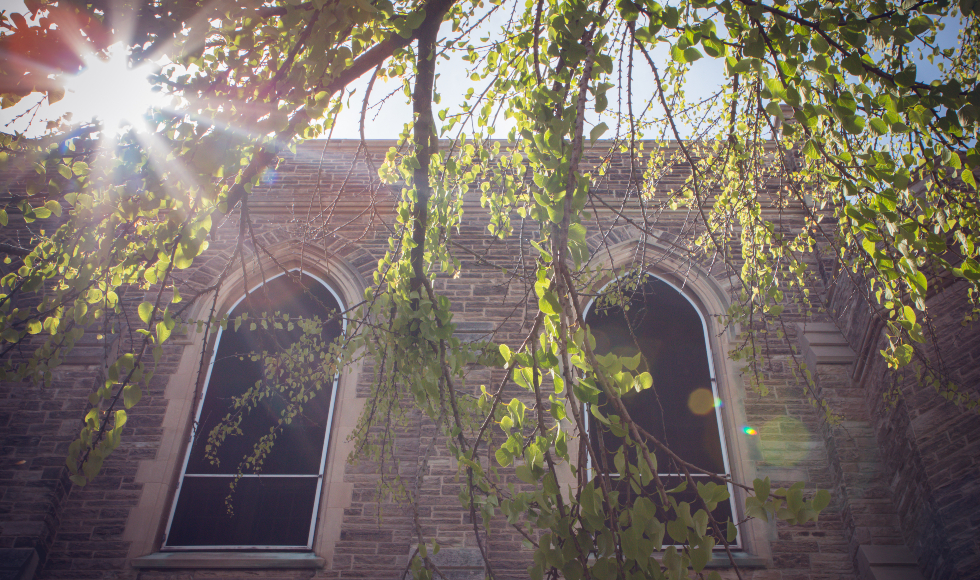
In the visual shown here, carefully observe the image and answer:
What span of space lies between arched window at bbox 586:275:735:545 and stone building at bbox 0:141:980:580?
0.34ft

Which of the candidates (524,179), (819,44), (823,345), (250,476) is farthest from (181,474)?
(823,345)

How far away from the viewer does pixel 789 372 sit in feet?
17.8

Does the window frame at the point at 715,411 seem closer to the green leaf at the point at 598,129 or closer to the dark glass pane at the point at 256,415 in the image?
the dark glass pane at the point at 256,415

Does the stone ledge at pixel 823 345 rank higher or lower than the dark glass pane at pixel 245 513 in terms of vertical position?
higher

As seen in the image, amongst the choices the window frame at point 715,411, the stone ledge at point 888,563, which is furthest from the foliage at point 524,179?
A: the window frame at point 715,411

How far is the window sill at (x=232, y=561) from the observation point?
4.56 metres

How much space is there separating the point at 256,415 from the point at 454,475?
95.5 inches

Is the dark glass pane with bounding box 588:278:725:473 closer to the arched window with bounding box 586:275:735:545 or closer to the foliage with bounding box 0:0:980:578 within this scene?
the arched window with bounding box 586:275:735:545

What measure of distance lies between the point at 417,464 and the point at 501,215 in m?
2.68

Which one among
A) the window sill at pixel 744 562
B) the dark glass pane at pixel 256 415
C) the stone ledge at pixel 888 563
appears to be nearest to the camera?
the stone ledge at pixel 888 563

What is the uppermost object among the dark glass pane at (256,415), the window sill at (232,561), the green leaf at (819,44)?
the dark glass pane at (256,415)

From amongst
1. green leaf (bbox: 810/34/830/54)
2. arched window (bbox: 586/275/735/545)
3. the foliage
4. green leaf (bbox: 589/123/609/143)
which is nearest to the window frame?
Answer: arched window (bbox: 586/275/735/545)

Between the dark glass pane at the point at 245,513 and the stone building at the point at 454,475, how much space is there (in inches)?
0.7

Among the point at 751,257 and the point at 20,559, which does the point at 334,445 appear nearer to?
the point at 20,559
